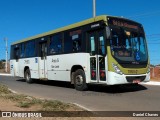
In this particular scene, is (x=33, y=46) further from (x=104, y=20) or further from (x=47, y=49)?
(x=104, y=20)

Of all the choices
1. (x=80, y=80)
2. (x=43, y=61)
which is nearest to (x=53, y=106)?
(x=80, y=80)

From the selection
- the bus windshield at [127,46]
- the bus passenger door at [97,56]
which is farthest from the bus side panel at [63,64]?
the bus windshield at [127,46]

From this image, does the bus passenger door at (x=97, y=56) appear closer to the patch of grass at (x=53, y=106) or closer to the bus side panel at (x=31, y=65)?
the patch of grass at (x=53, y=106)

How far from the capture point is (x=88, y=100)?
11.9 metres

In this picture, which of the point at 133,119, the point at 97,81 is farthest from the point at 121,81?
the point at 133,119

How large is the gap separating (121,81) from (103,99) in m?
1.53

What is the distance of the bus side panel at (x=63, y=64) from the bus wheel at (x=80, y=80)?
38 centimetres

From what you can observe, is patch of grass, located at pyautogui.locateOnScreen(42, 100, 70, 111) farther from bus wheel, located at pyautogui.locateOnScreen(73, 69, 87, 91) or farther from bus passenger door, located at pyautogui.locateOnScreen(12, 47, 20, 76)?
bus passenger door, located at pyautogui.locateOnScreen(12, 47, 20, 76)

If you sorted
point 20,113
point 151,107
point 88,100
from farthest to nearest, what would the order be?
point 88,100
point 151,107
point 20,113

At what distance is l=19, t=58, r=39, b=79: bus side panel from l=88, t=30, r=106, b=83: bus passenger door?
6966mm

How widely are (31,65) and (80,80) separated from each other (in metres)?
6.98

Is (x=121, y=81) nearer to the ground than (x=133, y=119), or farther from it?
farther from it

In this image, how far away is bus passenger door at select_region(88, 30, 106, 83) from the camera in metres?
13.5

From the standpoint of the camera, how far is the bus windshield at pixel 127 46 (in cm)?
1337
